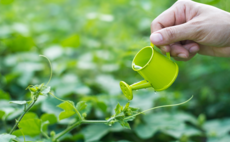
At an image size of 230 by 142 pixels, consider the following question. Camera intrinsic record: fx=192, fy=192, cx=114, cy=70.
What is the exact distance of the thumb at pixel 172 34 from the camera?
2.30ft

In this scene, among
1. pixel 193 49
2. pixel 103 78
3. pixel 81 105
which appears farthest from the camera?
pixel 103 78

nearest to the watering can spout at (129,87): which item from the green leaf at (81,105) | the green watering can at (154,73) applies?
the green watering can at (154,73)

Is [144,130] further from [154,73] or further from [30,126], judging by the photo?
[30,126]

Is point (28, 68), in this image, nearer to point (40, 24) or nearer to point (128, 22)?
point (40, 24)

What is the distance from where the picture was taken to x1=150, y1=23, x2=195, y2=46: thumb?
2.30 ft

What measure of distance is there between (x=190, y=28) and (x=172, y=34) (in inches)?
2.8

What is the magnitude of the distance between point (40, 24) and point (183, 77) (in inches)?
56.2

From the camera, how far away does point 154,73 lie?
0.66 meters

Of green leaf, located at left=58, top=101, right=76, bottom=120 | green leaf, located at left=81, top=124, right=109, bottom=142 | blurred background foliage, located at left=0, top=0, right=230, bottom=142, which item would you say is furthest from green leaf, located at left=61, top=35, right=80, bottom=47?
green leaf, located at left=58, top=101, right=76, bottom=120

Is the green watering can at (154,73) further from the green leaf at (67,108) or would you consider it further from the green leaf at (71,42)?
the green leaf at (71,42)

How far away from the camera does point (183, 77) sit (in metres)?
1.78

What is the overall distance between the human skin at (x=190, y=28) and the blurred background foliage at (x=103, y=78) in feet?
0.55

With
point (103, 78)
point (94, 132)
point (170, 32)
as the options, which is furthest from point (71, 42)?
point (170, 32)

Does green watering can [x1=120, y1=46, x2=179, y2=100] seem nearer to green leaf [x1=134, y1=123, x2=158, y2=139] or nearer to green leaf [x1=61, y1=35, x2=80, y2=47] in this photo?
green leaf [x1=134, y1=123, x2=158, y2=139]
